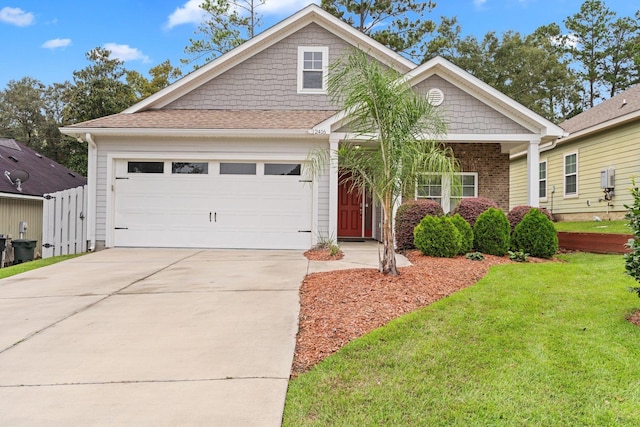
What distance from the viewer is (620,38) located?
30.2m

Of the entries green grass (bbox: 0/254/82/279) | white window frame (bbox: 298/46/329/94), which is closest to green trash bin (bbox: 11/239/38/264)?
green grass (bbox: 0/254/82/279)

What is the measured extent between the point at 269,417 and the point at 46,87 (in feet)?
140

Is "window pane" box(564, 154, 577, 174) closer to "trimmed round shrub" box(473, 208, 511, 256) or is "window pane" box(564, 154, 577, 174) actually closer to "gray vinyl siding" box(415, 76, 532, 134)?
"gray vinyl siding" box(415, 76, 532, 134)

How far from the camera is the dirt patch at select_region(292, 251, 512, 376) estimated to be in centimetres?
398

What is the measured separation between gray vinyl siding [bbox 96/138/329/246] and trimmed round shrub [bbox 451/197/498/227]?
126 inches

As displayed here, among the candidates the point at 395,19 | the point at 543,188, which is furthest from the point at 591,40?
the point at 543,188

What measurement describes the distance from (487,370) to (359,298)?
196 cm

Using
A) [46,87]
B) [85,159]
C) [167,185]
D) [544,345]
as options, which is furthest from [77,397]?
[46,87]

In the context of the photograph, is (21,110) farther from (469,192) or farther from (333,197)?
(469,192)

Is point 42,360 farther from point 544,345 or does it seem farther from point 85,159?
point 85,159

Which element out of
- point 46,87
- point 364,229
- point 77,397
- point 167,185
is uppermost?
point 46,87

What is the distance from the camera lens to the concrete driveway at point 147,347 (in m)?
2.91

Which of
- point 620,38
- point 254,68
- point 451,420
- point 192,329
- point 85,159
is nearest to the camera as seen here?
point 451,420

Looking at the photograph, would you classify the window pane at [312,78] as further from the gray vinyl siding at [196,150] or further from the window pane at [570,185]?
the window pane at [570,185]
